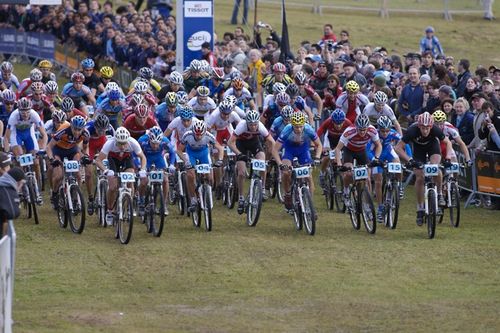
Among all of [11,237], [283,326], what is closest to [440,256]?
[283,326]

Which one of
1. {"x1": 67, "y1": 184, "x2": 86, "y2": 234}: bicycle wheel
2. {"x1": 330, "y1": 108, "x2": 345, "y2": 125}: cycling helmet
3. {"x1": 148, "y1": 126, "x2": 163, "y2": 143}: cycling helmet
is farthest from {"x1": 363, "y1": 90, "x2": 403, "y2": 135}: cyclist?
{"x1": 67, "y1": 184, "x2": 86, "y2": 234}: bicycle wheel

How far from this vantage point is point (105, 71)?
87.5ft

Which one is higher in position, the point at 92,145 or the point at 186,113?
the point at 186,113

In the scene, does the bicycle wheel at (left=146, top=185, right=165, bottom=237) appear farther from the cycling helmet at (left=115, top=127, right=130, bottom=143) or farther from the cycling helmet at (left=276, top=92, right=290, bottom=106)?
the cycling helmet at (left=276, top=92, right=290, bottom=106)

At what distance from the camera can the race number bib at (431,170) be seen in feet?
63.7

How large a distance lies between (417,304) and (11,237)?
494cm

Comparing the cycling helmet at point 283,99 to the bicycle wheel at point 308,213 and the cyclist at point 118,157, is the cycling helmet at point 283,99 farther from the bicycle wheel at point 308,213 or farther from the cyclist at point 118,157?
the cyclist at point 118,157

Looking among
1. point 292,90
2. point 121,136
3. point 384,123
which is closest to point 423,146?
point 384,123

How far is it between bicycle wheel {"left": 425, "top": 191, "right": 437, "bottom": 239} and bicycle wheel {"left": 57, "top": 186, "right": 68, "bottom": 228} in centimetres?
528

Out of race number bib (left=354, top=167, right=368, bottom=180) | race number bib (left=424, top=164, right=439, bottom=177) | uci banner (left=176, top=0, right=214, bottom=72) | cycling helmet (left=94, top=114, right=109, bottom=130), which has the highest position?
uci banner (left=176, top=0, right=214, bottom=72)

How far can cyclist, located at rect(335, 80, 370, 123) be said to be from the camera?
23.3 metres

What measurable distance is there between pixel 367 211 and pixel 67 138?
467 cm

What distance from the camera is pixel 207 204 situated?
65.2 feet

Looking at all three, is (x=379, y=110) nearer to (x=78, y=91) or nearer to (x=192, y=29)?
(x=78, y=91)
